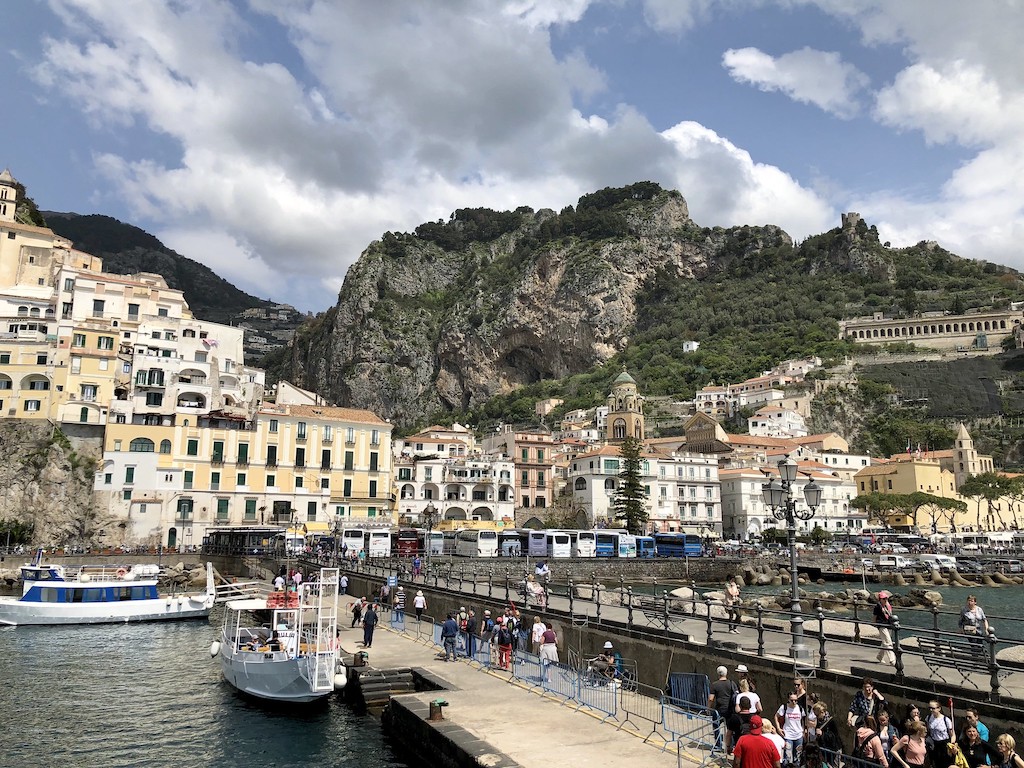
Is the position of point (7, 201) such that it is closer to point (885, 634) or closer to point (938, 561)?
point (885, 634)

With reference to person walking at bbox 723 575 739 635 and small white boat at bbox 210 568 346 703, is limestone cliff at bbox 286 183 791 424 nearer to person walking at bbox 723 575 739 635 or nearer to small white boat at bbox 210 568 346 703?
small white boat at bbox 210 568 346 703

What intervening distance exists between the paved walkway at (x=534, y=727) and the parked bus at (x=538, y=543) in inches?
1455

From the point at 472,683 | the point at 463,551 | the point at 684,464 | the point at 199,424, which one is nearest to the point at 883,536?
the point at 684,464

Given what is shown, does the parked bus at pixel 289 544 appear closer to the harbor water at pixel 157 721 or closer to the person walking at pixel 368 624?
the harbor water at pixel 157 721

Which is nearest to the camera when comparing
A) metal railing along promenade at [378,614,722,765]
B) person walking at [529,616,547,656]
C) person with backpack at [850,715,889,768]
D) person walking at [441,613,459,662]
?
person with backpack at [850,715,889,768]

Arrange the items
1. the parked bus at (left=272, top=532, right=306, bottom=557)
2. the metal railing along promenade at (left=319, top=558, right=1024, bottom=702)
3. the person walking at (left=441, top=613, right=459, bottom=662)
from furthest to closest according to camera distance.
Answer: the parked bus at (left=272, top=532, right=306, bottom=557) < the person walking at (left=441, top=613, right=459, bottom=662) < the metal railing along promenade at (left=319, top=558, right=1024, bottom=702)

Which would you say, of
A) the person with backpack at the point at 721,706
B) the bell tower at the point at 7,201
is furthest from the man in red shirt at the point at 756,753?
the bell tower at the point at 7,201

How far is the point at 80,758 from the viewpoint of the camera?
15.4 m

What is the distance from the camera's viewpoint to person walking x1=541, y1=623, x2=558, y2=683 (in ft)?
53.6

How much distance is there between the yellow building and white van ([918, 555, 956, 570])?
44.4 metres

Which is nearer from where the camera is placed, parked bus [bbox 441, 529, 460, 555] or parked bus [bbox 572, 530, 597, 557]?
parked bus [bbox 441, 529, 460, 555]

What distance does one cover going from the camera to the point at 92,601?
35.4 metres

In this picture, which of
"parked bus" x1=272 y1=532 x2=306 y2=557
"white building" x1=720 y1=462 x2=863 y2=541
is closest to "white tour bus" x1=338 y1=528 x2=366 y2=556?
"parked bus" x1=272 y1=532 x2=306 y2=557

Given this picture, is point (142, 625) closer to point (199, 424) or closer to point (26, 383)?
point (199, 424)
